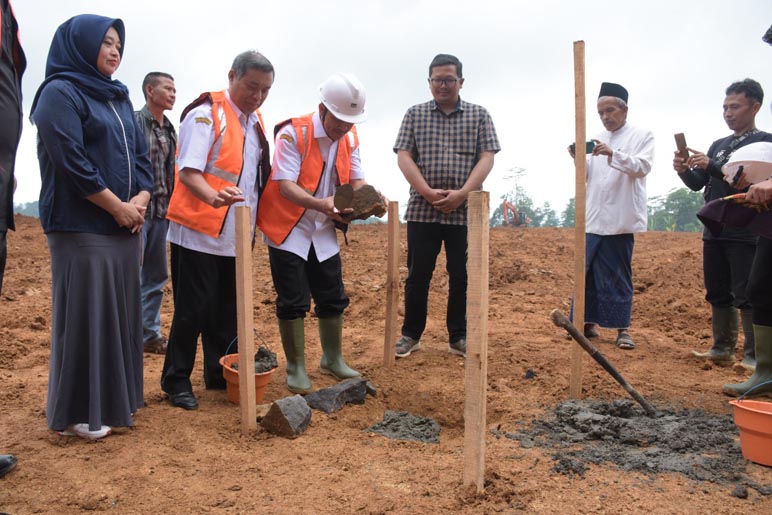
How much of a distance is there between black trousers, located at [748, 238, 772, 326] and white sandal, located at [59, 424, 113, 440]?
3.82m

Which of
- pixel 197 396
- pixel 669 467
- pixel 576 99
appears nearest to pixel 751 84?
pixel 576 99

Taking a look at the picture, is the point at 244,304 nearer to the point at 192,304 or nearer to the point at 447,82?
the point at 192,304

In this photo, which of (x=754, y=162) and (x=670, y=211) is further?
(x=670, y=211)

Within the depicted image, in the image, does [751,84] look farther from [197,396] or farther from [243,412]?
[197,396]

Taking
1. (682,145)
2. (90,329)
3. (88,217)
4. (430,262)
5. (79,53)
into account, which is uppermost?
(79,53)

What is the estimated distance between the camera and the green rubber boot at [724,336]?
4.66 metres

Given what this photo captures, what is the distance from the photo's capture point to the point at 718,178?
445 centimetres

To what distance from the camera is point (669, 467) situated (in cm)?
271

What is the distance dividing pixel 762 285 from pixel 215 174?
3355 mm

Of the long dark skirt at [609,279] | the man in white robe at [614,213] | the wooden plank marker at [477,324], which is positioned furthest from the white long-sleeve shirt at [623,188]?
the wooden plank marker at [477,324]

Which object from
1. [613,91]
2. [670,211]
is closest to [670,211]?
[670,211]

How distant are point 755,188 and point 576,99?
111 cm

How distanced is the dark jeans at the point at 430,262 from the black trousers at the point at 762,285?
6.28 ft

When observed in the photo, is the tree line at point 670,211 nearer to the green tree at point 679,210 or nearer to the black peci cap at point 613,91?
the green tree at point 679,210
